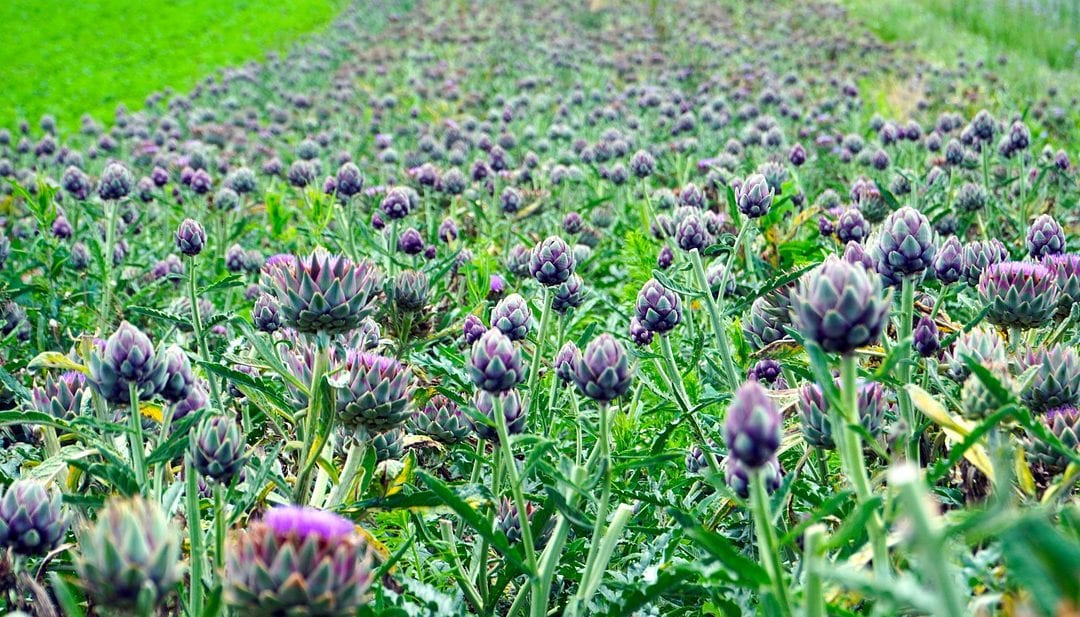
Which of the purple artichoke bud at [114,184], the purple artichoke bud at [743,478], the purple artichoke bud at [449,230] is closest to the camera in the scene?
the purple artichoke bud at [743,478]

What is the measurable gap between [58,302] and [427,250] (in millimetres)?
1508

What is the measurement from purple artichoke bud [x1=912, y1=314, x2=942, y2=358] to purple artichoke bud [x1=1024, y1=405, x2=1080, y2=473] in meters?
0.31

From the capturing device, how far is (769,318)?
7.32 ft

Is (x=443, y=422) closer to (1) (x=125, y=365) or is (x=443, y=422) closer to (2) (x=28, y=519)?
(1) (x=125, y=365)

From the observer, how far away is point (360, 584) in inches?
39.9

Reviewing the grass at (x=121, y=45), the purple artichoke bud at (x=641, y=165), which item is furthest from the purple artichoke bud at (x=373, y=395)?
the grass at (x=121, y=45)

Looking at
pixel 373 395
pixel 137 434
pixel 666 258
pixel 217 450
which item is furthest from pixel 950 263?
pixel 137 434

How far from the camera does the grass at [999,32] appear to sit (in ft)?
36.9

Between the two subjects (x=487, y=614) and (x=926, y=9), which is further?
(x=926, y=9)

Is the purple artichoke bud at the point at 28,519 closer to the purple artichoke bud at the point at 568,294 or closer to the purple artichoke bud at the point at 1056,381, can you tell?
the purple artichoke bud at the point at 568,294

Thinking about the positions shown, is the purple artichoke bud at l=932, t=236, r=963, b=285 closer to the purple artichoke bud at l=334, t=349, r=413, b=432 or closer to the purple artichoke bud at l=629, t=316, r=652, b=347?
the purple artichoke bud at l=629, t=316, r=652, b=347

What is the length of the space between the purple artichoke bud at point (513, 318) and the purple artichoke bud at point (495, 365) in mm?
612

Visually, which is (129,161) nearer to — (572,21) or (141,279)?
(141,279)

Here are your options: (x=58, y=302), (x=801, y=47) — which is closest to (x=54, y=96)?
(x=801, y=47)
